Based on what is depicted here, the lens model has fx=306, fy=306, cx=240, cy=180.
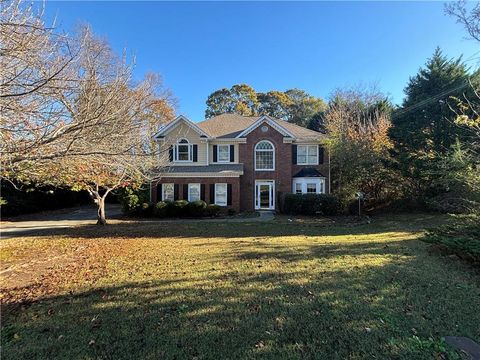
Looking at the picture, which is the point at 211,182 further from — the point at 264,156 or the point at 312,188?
the point at 312,188

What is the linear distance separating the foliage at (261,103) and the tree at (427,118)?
23.7 metres

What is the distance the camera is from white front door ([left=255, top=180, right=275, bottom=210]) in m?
23.6

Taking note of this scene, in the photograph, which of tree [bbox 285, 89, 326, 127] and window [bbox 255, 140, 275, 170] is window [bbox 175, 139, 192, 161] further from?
tree [bbox 285, 89, 326, 127]

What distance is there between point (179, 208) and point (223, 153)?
593 centimetres

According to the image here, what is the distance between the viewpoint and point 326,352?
3.28 m

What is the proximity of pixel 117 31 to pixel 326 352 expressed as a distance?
32.7 feet

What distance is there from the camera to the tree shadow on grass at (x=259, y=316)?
133 inches

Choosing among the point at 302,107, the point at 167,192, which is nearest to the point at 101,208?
the point at 167,192

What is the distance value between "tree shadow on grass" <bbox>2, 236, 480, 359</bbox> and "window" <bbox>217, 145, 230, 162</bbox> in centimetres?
1786

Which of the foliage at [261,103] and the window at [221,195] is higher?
the foliage at [261,103]

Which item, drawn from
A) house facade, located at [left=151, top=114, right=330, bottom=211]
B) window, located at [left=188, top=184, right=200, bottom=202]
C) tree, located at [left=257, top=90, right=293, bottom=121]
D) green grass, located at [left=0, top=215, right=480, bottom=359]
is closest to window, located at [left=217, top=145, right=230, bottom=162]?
house facade, located at [left=151, top=114, right=330, bottom=211]

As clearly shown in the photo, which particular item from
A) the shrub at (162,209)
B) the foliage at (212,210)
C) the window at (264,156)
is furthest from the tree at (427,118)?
the shrub at (162,209)

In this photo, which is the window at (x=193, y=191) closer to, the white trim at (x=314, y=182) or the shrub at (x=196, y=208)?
the shrub at (x=196, y=208)

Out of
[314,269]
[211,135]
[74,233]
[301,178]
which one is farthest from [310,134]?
[314,269]
